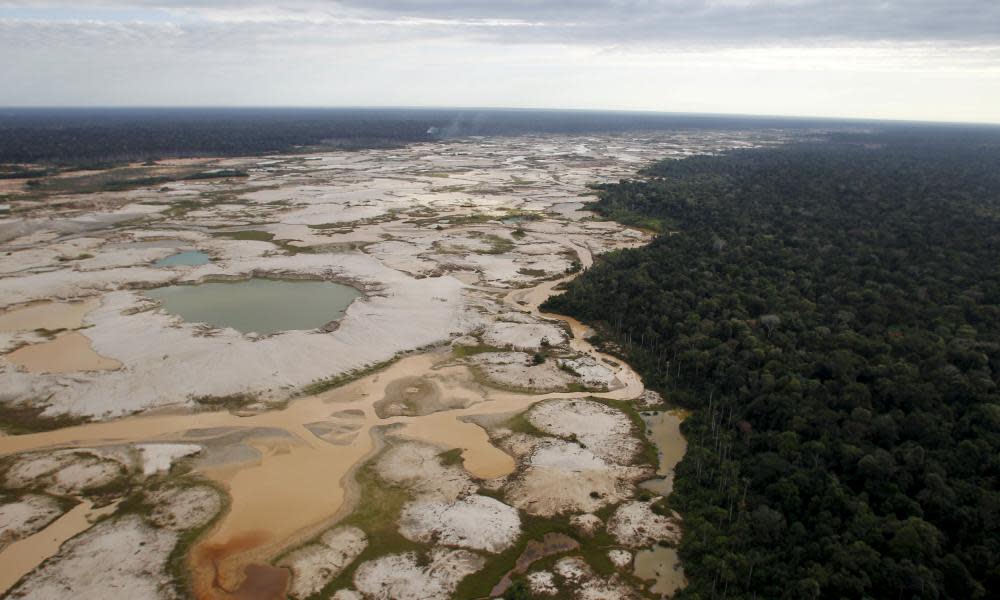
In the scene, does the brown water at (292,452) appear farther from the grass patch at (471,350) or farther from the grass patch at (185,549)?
the grass patch at (471,350)

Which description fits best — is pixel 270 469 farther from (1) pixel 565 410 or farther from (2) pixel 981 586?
(2) pixel 981 586

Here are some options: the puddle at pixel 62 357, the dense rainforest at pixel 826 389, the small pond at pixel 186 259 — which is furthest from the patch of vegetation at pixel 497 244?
the puddle at pixel 62 357

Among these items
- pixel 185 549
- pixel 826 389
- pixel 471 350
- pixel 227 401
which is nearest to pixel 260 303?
pixel 227 401

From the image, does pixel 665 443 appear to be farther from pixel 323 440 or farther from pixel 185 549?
pixel 185 549

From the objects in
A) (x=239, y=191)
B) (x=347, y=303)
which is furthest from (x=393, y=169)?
(x=347, y=303)

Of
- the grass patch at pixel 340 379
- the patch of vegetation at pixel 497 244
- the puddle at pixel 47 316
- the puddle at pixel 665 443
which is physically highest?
the patch of vegetation at pixel 497 244
